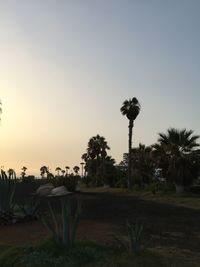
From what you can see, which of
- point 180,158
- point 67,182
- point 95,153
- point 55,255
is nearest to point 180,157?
point 180,158

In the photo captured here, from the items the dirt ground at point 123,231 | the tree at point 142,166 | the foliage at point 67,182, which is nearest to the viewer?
the dirt ground at point 123,231

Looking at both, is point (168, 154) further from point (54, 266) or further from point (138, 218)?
point (54, 266)

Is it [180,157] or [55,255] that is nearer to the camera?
[55,255]

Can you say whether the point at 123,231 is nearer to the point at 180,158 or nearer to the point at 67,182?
the point at 180,158

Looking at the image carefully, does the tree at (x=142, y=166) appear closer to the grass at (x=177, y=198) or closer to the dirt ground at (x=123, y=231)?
the grass at (x=177, y=198)

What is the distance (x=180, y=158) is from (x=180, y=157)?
18 centimetres

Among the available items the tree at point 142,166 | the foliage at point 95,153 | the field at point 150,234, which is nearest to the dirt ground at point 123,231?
the field at point 150,234

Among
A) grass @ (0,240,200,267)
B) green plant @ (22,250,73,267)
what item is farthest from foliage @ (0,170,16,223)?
green plant @ (22,250,73,267)

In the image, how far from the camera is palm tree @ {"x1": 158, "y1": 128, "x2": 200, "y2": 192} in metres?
41.8

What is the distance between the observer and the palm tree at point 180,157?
4175 centimetres

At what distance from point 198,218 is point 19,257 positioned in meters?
12.3

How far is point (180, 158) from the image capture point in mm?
41719

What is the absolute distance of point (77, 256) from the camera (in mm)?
9531

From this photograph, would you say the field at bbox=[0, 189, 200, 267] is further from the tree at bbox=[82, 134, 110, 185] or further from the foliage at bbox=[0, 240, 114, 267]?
the tree at bbox=[82, 134, 110, 185]
